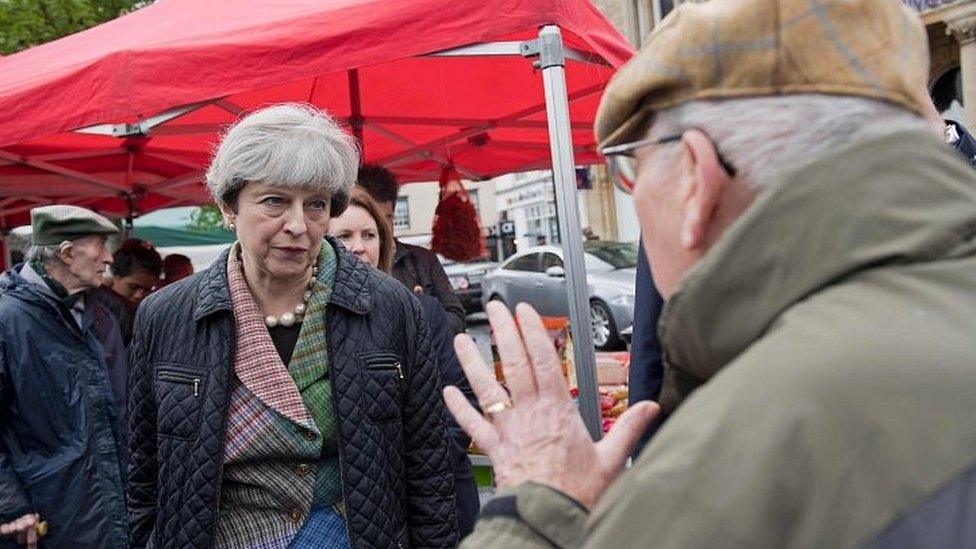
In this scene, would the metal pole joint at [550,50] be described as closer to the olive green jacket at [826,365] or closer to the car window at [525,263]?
the olive green jacket at [826,365]

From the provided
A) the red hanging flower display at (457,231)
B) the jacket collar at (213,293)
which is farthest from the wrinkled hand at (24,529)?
the red hanging flower display at (457,231)

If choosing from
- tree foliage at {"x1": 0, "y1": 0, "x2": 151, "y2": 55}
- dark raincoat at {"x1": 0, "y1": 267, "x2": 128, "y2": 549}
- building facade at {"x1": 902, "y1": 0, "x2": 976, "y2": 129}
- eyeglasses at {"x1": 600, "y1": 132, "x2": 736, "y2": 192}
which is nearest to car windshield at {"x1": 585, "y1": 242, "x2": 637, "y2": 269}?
building facade at {"x1": 902, "y1": 0, "x2": 976, "y2": 129}

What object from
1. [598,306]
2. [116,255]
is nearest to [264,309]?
[116,255]

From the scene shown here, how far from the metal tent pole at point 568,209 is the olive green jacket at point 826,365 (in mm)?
1973

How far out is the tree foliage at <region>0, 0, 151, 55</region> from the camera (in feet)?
30.8

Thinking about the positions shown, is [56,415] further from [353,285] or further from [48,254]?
[353,285]

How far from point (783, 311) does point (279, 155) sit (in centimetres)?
176

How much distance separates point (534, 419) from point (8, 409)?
306 cm

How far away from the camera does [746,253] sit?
2.96ft

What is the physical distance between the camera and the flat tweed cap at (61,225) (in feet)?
13.6

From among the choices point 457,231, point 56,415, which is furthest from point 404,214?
point 56,415

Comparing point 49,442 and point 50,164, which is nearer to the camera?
point 49,442

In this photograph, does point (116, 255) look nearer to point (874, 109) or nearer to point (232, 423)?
point (232, 423)

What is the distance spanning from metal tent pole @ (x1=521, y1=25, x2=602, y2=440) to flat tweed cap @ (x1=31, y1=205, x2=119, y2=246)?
2.41 metres
